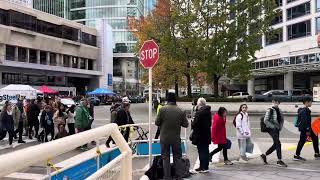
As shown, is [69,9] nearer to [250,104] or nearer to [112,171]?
[250,104]

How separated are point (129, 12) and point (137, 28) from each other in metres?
76.7

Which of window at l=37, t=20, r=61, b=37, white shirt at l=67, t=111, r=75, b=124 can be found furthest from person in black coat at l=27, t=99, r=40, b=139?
window at l=37, t=20, r=61, b=37

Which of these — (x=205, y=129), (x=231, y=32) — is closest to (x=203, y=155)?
(x=205, y=129)

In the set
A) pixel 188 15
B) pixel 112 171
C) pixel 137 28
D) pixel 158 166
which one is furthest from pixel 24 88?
pixel 112 171

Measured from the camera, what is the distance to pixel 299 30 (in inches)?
2383

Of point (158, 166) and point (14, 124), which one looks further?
point (14, 124)

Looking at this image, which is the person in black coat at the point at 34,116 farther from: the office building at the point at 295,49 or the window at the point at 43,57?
the window at the point at 43,57

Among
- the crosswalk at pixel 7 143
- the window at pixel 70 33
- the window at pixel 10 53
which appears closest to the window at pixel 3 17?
the window at pixel 10 53

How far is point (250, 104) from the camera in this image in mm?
37062

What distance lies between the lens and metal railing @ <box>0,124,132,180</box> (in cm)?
211

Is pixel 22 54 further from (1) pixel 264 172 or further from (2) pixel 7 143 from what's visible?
(1) pixel 264 172

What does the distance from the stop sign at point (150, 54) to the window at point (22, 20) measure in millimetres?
59701

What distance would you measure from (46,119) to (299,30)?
161 feet

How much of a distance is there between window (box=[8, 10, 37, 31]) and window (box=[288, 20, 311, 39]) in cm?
3730
